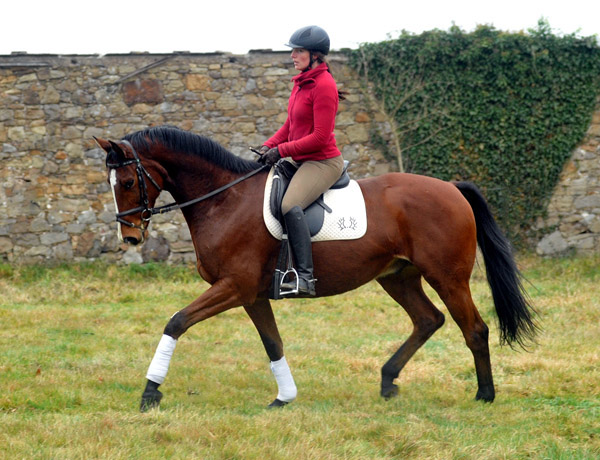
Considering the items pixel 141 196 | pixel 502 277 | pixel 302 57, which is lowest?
pixel 502 277

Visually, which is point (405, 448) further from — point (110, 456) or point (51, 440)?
point (51, 440)

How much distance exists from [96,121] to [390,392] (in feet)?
26.6

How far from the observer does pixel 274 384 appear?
6.61 metres

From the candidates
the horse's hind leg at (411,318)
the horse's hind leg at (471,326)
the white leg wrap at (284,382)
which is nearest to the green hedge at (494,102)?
the horse's hind leg at (411,318)

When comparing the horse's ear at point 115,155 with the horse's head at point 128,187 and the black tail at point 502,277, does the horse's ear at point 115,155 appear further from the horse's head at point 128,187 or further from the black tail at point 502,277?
the black tail at point 502,277

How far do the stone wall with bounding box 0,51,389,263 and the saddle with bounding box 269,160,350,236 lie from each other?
6721 mm

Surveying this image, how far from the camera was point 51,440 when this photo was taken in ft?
14.2

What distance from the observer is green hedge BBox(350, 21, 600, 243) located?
41.0 ft

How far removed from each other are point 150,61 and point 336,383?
7739mm

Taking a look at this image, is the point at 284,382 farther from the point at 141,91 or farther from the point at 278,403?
the point at 141,91

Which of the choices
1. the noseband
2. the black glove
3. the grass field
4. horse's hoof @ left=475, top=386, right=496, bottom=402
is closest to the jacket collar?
the black glove

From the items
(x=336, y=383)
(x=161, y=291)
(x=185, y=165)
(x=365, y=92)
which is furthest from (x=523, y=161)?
(x=185, y=165)

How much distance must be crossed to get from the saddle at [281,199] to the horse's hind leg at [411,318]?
947 mm

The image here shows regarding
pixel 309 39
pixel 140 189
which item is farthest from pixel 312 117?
pixel 140 189
